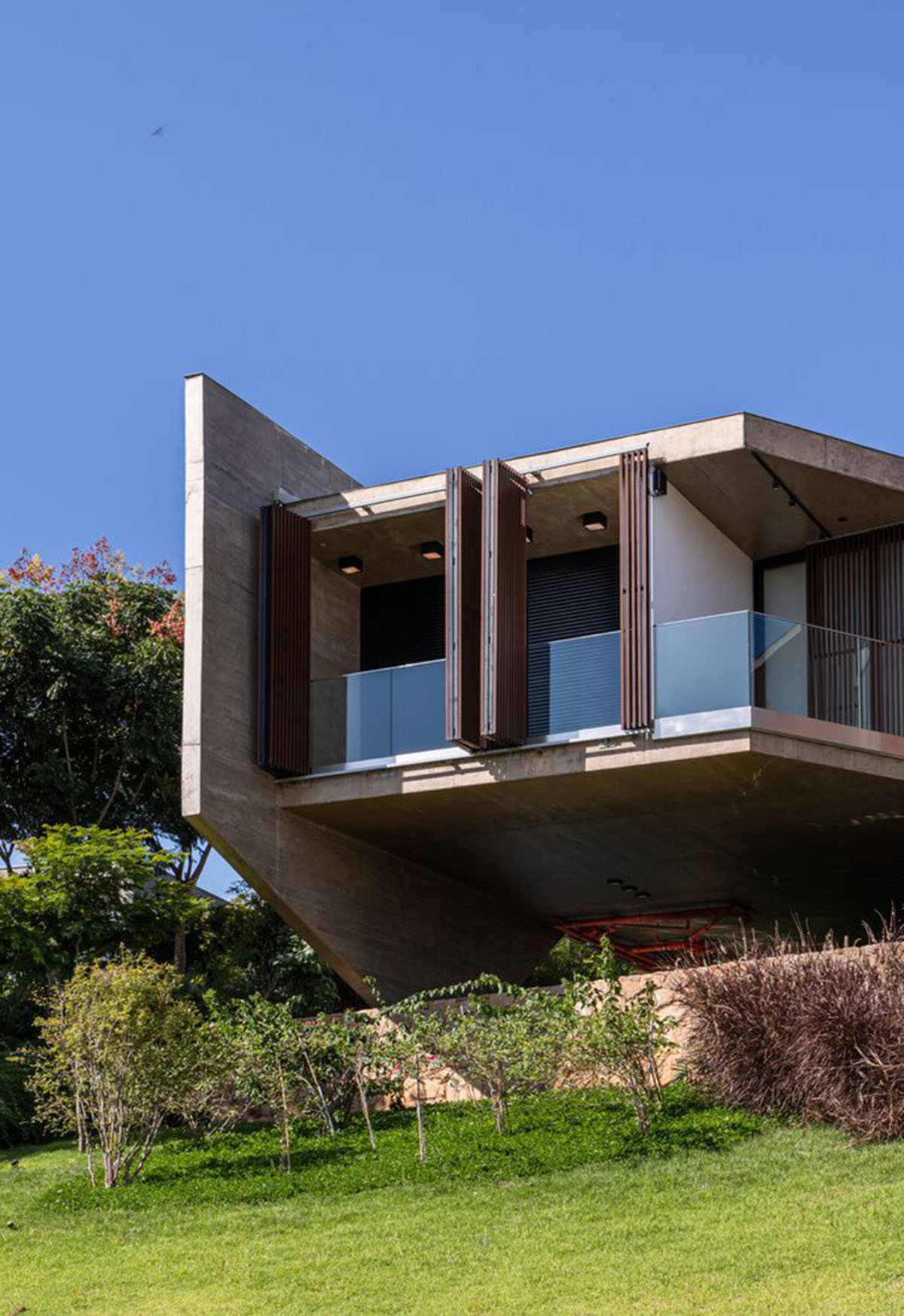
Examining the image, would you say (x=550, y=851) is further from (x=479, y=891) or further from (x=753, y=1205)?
(x=753, y=1205)

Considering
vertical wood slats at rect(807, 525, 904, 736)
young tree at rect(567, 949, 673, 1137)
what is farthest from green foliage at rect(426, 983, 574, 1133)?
vertical wood slats at rect(807, 525, 904, 736)

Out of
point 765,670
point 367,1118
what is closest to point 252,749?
point 367,1118

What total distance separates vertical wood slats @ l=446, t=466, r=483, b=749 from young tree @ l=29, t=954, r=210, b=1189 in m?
4.48

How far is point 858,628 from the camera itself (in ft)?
66.0

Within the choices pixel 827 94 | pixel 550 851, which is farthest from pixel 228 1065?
pixel 827 94

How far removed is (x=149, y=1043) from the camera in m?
14.9

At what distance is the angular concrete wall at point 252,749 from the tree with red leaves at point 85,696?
17.4 ft

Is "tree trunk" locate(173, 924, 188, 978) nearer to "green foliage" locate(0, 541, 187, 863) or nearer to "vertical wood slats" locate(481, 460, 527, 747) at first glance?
"green foliage" locate(0, 541, 187, 863)

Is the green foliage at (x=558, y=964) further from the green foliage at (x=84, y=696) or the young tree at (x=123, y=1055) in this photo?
the young tree at (x=123, y=1055)

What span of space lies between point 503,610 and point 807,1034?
650cm

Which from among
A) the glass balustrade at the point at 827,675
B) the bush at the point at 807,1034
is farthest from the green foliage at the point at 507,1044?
the glass balustrade at the point at 827,675

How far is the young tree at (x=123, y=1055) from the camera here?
48.5ft

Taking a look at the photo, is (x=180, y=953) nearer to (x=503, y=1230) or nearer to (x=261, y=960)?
(x=261, y=960)

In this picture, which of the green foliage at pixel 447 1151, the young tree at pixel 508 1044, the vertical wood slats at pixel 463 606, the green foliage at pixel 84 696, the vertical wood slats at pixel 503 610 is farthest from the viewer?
the green foliage at pixel 84 696
